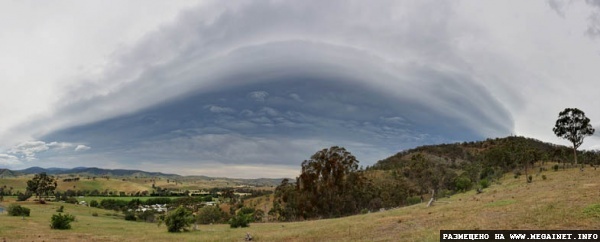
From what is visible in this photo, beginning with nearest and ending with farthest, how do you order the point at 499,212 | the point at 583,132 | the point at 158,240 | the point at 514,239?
the point at 514,239, the point at 499,212, the point at 158,240, the point at 583,132

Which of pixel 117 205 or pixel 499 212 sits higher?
pixel 499 212

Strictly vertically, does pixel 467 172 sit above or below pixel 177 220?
above

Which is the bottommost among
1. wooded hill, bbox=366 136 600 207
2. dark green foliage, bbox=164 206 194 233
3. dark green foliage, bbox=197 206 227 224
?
dark green foliage, bbox=197 206 227 224

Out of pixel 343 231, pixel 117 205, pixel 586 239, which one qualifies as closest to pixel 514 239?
pixel 586 239

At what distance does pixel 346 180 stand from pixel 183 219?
183 feet

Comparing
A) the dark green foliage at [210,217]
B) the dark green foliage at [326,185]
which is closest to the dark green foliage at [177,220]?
the dark green foliage at [326,185]

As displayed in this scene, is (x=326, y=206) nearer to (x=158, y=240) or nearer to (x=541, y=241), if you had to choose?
(x=158, y=240)

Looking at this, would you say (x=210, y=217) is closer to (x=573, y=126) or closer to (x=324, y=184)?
(x=324, y=184)

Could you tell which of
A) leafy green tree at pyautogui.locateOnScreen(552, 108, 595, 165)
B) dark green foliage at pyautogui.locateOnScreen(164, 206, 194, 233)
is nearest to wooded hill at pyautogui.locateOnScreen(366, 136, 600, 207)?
leafy green tree at pyautogui.locateOnScreen(552, 108, 595, 165)

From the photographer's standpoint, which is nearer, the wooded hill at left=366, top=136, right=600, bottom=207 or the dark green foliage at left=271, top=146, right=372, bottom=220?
the dark green foliage at left=271, top=146, right=372, bottom=220

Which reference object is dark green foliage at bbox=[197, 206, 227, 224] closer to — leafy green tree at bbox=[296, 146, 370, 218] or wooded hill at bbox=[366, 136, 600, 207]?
leafy green tree at bbox=[296, 146, 370, 218]

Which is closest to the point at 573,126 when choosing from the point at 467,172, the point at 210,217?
the point at 467,172

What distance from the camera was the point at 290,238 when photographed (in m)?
33.8

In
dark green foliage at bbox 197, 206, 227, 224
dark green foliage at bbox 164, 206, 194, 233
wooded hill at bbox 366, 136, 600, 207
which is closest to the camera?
dark green foliage at bbox 164, 206, 194, 233
